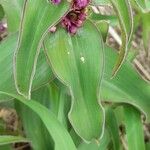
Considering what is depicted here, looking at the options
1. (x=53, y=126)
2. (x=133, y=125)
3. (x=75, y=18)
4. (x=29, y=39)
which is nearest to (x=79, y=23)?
(x=75, y=18)

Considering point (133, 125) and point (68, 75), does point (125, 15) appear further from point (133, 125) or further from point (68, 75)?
point (133, 125)

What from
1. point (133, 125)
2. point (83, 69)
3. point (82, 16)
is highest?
point (82, 16)

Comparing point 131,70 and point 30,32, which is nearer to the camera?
point 30,32

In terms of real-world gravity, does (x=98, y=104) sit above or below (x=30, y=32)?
below

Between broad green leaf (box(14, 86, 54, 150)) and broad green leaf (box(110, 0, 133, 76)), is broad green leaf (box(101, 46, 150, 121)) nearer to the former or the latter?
broad green leaf (box(14, 86, 54, 150))

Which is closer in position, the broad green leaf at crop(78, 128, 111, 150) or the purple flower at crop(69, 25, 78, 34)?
the purple flower at crop(69, 25, 78, 34)

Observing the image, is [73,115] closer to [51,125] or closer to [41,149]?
[51,125]

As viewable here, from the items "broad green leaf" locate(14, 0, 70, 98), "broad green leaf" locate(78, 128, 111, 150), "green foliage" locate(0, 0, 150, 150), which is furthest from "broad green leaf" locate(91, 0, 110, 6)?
"broad green leaf" locate(78, 128, 111, 150)

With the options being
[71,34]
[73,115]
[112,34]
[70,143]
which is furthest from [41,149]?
[112,34]
